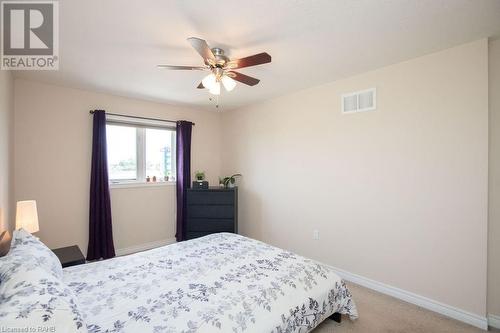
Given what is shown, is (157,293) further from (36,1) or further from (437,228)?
(437,228)

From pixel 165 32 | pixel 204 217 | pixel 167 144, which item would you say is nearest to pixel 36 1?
pixel 165 32

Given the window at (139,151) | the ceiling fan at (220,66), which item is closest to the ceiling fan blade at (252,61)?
the ceiling fan at (220,66)

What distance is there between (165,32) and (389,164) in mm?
2499

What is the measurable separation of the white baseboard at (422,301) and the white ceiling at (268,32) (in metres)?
2.37

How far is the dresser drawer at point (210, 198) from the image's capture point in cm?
396

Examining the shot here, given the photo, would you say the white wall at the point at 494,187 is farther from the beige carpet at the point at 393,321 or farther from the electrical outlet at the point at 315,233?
the electrical outlet at the point at 315,233

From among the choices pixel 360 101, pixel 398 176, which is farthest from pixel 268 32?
pixel 398 176

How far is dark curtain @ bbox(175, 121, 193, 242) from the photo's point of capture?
4.11 metres

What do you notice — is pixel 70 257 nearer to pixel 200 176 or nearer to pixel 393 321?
pixel 200 176

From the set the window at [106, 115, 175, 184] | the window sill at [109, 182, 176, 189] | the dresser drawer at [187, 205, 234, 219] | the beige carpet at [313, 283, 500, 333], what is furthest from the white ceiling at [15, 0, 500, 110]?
the beige carpet at [313, 283, 500, 333]

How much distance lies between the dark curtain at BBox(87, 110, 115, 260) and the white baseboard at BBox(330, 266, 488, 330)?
323cm

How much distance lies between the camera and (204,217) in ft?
13.1

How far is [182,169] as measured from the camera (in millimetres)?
4145

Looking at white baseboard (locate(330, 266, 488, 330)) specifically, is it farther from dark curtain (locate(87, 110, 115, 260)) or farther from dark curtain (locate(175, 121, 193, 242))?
dark curtain (locate(87, 110, 115, 260))
